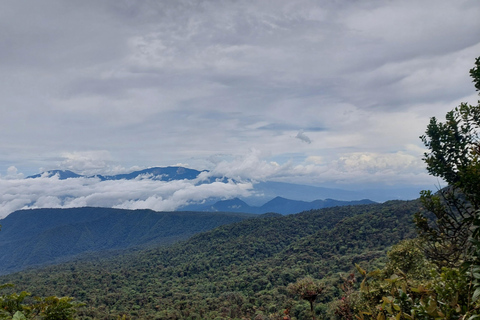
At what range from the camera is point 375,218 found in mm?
124625

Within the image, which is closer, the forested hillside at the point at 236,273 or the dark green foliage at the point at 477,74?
the dark green foliage at the point at 477,74

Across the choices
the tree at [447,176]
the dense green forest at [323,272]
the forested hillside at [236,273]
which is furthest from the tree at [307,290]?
the forested hillside at [236,273]

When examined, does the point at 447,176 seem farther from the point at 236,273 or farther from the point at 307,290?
the point at 236,273

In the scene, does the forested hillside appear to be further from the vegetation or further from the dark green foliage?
the dark green foliage

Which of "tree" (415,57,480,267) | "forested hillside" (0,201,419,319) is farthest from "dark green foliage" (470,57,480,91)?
"forested hillside" (0,201,419,319)

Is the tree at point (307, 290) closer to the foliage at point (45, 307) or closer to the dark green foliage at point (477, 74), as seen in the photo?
the foliage at point (45, 307)

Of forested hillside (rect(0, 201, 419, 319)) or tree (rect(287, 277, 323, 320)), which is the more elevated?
tree (rect(287, 277, 323, 320))

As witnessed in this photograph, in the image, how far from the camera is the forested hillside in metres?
65.1

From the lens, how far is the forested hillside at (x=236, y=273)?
65081 mm

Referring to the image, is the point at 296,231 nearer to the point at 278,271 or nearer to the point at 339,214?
the point at 339,214

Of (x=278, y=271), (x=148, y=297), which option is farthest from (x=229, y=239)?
(x=148, y=297)

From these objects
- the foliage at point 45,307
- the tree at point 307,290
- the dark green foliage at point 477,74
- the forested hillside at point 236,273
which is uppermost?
the dark green foliage at point 477,74

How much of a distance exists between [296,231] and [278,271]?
79.2m

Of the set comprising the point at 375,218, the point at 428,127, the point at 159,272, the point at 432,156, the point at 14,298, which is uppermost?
the point at 428,127
